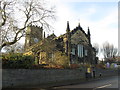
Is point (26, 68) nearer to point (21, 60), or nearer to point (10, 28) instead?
point (21, 60)

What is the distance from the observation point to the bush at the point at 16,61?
56.2 feet

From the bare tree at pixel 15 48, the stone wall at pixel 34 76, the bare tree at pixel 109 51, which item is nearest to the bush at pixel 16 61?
the stone wall at pixel 34 76

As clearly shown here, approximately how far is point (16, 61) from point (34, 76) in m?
3.27

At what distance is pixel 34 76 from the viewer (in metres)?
19.4

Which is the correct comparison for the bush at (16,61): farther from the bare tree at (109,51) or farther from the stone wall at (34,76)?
the bare tree at (109,51)

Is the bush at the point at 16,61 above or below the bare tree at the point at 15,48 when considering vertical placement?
below

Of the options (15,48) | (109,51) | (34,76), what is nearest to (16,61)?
(34,76)

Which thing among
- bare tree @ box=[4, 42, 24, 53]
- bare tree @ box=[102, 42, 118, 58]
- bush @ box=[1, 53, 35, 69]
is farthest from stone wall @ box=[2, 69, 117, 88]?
bare tree @ box=[102, 42, 118, 58]

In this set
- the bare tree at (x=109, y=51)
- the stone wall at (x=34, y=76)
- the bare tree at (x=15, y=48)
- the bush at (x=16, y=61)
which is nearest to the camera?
the stone wall at (x=34, y=76)

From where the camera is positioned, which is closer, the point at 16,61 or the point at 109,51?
the point at 16,61

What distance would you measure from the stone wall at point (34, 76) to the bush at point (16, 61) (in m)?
0.52

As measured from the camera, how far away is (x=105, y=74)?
36656mm

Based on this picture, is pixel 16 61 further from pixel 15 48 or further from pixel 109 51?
pixel 109 51

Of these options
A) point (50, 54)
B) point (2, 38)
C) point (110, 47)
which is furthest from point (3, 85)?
point (110, 47)
